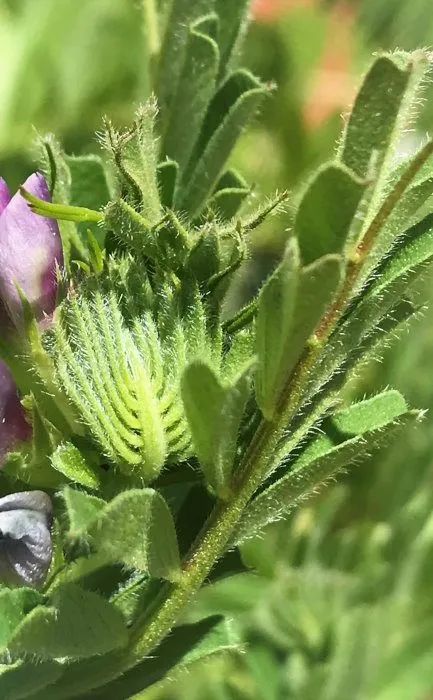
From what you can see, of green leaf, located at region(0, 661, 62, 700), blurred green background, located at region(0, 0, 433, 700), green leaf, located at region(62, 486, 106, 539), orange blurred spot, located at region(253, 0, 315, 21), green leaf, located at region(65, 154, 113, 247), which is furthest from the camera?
orange blurred spot, located at region(253, 0, 315, 21)

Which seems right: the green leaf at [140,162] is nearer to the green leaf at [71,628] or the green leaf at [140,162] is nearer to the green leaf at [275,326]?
the green leaf at [275,326]

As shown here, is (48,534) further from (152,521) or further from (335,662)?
(335,662)

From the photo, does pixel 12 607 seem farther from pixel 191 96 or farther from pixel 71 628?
pixel 191 96

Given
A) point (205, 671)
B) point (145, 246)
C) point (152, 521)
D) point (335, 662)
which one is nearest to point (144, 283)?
point (145, 246)

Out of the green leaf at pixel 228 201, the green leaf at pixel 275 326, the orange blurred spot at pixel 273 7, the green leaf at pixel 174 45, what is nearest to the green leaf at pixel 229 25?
the green leaf at pixel 174 45

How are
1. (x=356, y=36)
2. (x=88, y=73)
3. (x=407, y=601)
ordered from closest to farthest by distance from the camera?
(x=407, y=601) < (x=88, y=73) < (x=356, y=36)

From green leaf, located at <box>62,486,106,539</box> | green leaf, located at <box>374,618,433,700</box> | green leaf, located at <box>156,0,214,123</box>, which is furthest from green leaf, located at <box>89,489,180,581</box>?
green leaf, located at <box>374,618,433,700</box>

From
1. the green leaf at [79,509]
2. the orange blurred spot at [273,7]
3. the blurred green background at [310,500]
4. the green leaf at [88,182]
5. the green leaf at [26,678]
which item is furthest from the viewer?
the orange blurred spot at [273,7]

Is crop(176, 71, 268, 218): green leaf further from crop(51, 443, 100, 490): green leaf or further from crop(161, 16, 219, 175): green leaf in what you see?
crop(51, 443, 100, 490): green leaf
